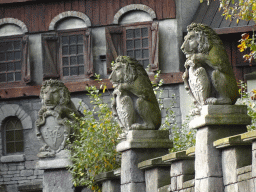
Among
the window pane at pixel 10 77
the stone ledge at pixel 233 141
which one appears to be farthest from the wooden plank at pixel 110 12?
the stone ledge at pixel 233 141

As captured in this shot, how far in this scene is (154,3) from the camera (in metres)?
19.3

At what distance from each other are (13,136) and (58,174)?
850 cm

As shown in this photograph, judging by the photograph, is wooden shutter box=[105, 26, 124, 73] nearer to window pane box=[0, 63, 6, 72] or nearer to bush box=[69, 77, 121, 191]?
window pane box=[0, 63, 6, 72]

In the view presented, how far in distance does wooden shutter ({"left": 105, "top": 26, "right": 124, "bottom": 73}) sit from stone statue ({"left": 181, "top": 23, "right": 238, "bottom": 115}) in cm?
1169

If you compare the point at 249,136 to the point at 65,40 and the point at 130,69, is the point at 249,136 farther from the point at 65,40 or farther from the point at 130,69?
the point at 65,40

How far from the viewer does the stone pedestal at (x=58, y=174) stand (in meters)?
11.9

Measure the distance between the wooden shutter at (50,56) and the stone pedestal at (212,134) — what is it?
41.9 feet

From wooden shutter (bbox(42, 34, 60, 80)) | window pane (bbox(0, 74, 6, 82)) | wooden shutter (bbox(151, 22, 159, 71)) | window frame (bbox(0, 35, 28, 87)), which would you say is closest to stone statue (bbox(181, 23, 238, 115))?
wooden shutter (bbox(151, 22, 159, 71))

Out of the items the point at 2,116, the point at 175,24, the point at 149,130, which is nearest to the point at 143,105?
the point at 149,130

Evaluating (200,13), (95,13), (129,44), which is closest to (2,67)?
(95,13)

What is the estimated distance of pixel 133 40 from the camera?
19.4m

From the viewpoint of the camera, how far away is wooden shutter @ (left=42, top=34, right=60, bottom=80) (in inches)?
776

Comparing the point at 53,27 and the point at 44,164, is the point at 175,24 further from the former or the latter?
the point at 44,164

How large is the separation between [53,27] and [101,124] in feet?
28.4
